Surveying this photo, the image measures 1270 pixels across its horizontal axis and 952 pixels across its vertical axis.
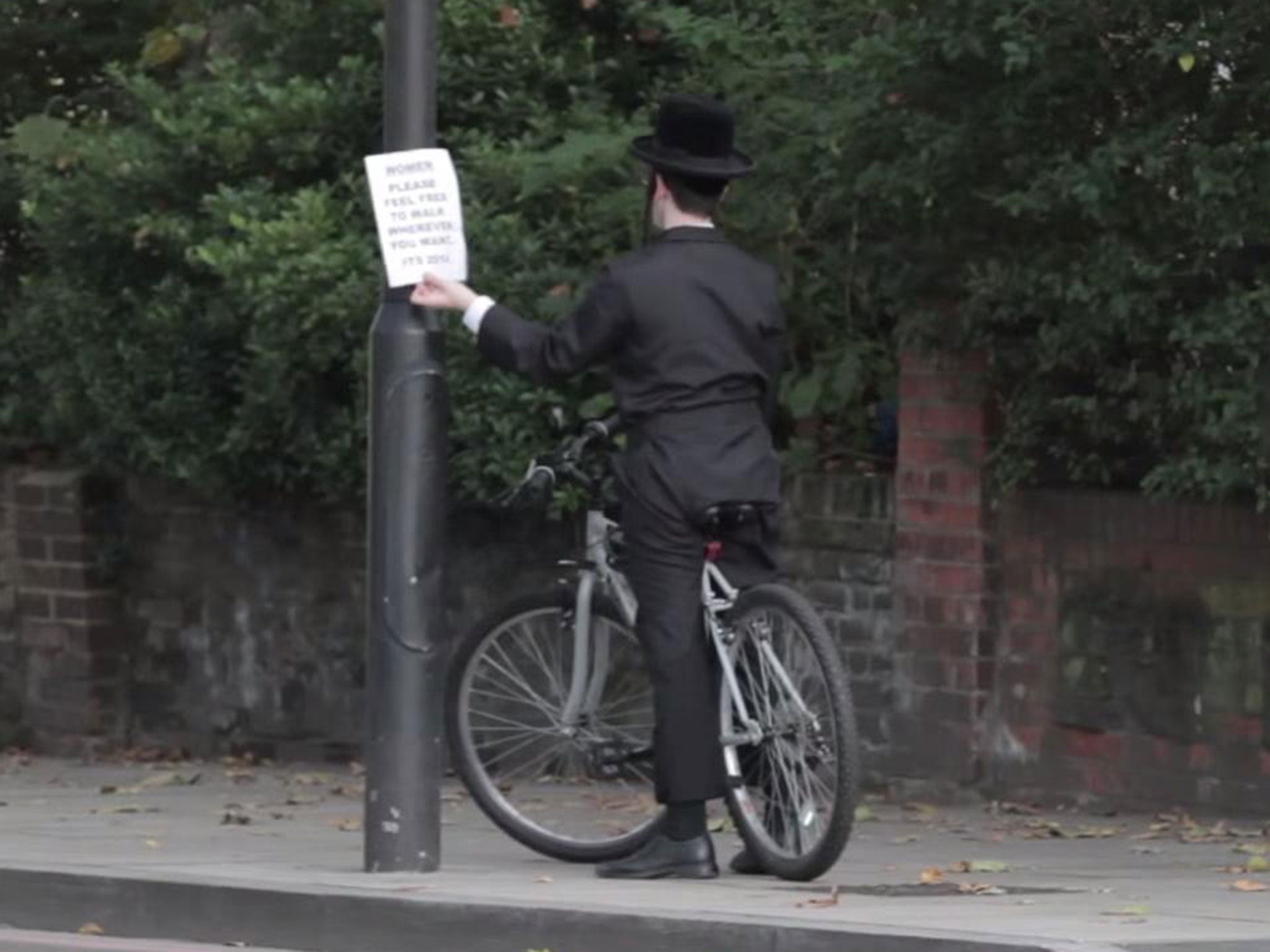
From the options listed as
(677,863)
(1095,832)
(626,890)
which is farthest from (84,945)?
(1095,832)

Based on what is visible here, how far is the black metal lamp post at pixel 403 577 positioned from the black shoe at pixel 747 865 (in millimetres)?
779

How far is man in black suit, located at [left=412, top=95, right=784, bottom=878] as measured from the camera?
8.48 metres

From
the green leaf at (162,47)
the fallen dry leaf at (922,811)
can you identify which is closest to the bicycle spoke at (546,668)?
the fallen dry leaf at (922,811)

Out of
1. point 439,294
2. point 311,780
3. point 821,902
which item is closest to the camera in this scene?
point 821,902

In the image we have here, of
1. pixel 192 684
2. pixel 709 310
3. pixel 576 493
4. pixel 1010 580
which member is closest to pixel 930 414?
pixel 1010 580

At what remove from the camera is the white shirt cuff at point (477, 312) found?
854 centimetres

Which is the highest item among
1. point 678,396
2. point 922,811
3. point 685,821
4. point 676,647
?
point 678,396

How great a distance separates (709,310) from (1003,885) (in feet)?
5.23

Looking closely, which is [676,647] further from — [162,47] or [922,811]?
[162,47]

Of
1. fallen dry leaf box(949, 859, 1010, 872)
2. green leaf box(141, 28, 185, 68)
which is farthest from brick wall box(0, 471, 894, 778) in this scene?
fallen dry leaf box(949, 859, 1010, 872)

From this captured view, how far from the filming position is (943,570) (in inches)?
430

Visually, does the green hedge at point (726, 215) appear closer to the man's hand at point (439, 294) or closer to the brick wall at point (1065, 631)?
the brick wall at point (1065, 631)

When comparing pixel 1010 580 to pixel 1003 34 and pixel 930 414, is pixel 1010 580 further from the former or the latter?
pixel 1003 34

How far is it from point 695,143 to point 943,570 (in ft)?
8.84
